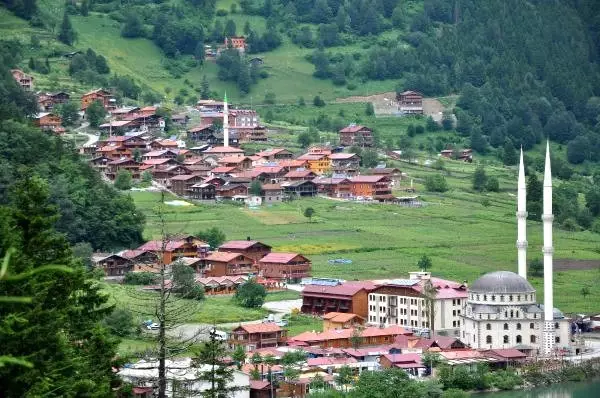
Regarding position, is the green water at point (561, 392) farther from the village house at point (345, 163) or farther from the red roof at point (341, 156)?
the red roof at point (341, 156)

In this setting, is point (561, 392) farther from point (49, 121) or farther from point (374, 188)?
point (49, 121)

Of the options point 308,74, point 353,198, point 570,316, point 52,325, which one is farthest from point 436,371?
point 308,74

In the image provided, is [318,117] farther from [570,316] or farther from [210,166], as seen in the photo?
[570,316]

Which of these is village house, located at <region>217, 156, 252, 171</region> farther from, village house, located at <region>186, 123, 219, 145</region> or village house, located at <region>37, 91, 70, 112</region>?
village house, located at <region>37, 91, 70, 112</region>

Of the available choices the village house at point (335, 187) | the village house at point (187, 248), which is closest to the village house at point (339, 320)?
the village house at point (187, 248)

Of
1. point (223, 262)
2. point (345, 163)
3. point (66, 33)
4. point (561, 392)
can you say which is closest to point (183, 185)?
point (345, 163)

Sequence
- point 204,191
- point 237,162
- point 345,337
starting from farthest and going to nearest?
point 237,162 < point 204,191 < point 345,337

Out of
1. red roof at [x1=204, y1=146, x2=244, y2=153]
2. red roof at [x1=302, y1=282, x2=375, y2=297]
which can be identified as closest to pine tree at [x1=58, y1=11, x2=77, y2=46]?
red roof at [x1=204, y1=146, x2=244, y2=153]
